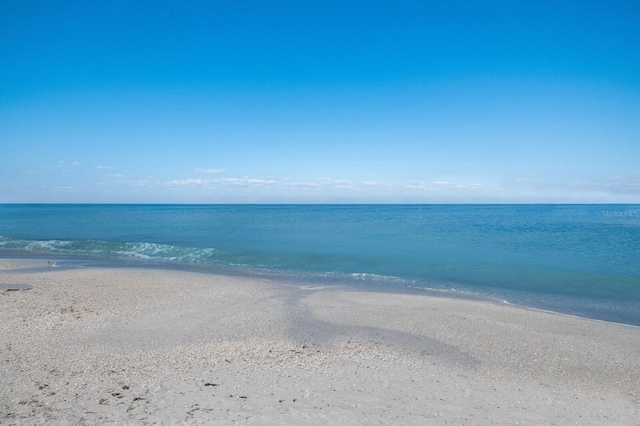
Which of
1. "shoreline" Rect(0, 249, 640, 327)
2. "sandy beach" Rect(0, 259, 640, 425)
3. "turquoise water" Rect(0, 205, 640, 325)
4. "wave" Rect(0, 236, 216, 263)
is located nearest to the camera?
"sandy beach" Rect(0, 259, 640, 425)

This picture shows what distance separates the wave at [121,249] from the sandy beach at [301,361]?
11883mm

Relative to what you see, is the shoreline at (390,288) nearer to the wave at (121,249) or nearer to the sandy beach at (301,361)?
the sandy beach at (301,361)

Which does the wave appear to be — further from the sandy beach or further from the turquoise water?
the sandy beach

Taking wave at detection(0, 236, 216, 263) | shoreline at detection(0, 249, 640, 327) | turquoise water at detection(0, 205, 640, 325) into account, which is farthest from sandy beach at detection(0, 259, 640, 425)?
wave at detection(0, 236, 216, 263)

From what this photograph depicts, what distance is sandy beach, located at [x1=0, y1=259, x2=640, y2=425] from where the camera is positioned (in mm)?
6191

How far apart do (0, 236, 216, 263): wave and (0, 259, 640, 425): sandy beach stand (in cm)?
1188

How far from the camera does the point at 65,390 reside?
6.58 m

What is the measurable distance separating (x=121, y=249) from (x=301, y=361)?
86.7 ft

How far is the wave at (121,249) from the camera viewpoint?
2670cm

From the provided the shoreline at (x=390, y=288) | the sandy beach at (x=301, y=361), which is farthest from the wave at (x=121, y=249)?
the sandy beach at (x=301, y=361)

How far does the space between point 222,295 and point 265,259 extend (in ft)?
33.9

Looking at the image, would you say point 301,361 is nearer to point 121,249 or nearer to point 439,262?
point 439,262

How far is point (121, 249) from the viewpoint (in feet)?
97.7

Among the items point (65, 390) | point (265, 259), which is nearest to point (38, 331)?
point (65, 390)
